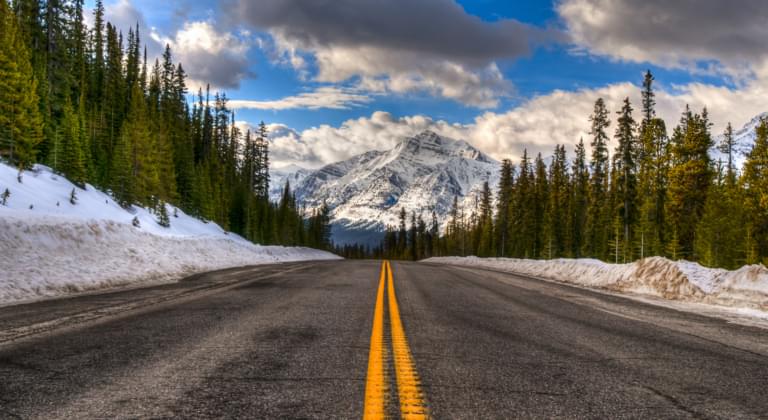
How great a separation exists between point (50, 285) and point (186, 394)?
350 inches

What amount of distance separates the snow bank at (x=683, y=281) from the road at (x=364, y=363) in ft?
11.2

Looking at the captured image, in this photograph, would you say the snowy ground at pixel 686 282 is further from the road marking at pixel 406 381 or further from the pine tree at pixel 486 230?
the pine tree at pixel 486 230

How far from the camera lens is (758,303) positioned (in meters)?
9.80

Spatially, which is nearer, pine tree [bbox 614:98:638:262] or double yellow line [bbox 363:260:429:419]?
double yellow line [bbox 363:260:429:419]

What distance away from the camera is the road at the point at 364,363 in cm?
297

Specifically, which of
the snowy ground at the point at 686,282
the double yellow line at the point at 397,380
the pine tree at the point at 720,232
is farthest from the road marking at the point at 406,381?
the pine tree at the point at 720,232

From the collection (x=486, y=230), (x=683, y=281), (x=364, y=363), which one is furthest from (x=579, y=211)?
(x=364, y=363)

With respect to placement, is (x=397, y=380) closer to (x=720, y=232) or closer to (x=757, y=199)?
(x=720, y=232)

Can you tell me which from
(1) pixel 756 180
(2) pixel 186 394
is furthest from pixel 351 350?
(1) pixel 756 180

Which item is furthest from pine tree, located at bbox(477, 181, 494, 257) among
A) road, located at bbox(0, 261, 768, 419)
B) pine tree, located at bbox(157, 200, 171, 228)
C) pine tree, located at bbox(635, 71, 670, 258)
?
road, located at bbox(0, 261, 768, 419)

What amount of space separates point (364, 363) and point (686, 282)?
36.2ft

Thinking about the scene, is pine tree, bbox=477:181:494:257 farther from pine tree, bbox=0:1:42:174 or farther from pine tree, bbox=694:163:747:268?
pine tree, bbox=0:1:42:174

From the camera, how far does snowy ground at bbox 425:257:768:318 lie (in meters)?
10.2

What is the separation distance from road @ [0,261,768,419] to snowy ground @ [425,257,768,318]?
3.28 meters
